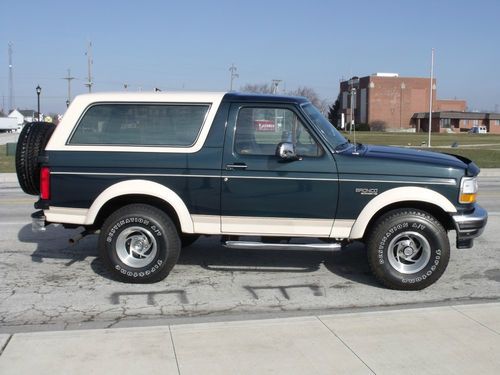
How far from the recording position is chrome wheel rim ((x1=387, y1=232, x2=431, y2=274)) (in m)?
5.54

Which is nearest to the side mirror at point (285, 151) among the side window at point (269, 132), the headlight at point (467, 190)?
the side window at point (269, 132)

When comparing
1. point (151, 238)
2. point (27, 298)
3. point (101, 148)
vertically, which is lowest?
point (27, 298)

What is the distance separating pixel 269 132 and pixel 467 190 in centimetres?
203

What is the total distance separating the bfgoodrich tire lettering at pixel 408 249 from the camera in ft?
18.0

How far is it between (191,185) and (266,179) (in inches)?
29.5

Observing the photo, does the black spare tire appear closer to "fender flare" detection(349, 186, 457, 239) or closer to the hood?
the hood

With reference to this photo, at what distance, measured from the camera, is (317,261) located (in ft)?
22.1

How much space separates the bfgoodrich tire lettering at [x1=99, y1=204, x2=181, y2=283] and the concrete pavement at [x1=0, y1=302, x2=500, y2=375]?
1324 mm

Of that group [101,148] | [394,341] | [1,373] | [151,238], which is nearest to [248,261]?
[151,238]

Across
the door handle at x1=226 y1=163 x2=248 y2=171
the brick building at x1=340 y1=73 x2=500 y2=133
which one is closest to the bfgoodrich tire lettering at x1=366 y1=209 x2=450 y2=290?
the door handle at x1=226 y1=163 x2=248 y2=171

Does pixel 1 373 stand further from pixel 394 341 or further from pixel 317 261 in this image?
pixel 317 261

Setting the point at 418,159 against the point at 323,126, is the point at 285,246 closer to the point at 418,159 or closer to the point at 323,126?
the point at 323,126

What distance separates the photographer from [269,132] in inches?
224

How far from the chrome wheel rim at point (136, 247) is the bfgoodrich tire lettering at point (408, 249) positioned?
7.22 ft
